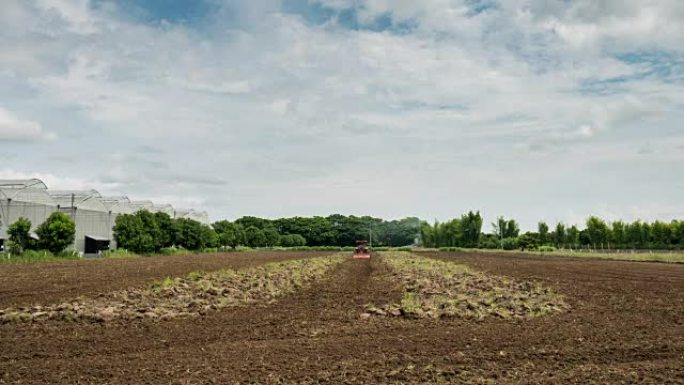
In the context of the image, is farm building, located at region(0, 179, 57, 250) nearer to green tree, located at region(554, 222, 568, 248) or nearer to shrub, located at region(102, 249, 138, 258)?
shrub, located at region(102, 249, 138, 258)

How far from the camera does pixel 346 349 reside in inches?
397

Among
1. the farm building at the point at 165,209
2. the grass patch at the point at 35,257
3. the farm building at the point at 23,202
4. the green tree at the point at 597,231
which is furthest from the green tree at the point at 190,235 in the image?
the green tree at the point at 597,231

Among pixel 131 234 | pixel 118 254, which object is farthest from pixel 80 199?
pixel 118 254

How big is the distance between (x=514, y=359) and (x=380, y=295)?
9.64m

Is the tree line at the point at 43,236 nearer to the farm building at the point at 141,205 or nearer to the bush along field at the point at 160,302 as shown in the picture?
the bush along field at the point at 160,302

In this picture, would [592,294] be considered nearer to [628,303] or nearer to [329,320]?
[628,303]

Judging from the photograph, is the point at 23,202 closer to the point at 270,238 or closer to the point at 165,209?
the point at 165,209

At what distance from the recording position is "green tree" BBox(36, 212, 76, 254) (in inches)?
1703

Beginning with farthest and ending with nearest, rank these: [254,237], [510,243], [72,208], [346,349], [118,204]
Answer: [254,237] → [510,243] → [118,204] → [72,208] → [346,349]

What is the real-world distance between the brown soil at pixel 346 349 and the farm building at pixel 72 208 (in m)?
39.5

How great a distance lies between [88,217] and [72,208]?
10.2 ft

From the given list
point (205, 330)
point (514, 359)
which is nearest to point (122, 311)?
point (205, 330)

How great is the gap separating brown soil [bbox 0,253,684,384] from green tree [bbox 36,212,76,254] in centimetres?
3350

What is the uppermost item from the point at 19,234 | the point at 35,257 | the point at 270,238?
the point at 270,238
